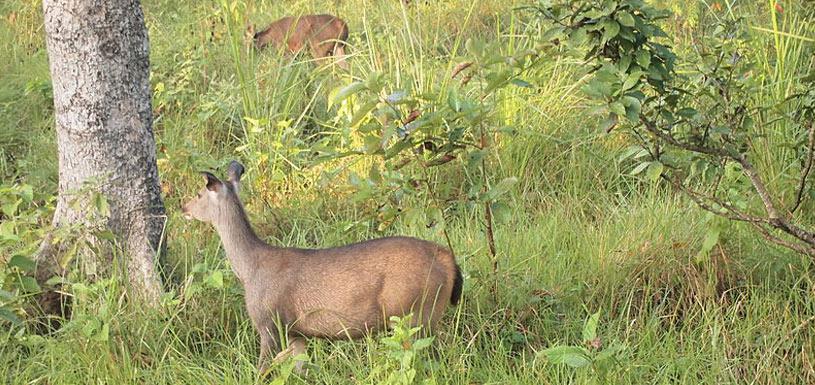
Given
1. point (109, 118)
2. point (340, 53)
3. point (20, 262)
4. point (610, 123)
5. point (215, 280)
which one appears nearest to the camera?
point (610, 123)

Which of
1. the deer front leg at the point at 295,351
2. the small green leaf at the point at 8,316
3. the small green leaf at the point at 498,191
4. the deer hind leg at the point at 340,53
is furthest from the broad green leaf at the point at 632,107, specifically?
the deer hind leg at the point at 340,53

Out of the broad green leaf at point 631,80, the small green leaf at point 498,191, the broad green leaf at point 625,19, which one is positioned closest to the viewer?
the broad green leaf at point 625,19

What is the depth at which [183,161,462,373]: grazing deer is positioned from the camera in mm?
4066

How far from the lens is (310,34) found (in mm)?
8586

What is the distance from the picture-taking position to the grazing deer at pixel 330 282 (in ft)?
13.3

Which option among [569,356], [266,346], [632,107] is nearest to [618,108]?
[632,107]

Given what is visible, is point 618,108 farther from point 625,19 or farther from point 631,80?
point 625,19

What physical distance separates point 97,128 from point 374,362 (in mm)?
1632

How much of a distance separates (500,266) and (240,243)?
1162 mm

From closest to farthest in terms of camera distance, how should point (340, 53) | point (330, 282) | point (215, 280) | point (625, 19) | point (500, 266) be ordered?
point (625, 19)
point (330, 282)
point (215, 280)
point (500, 266)
point (340, 53)

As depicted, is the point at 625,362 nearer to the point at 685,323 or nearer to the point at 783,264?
the point at 685,323

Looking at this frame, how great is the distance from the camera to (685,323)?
14.4 feet

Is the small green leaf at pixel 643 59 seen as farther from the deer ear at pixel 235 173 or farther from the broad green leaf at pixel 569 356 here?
the deer ear at pixel 235 173

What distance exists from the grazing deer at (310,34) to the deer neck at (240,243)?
4.07 m
